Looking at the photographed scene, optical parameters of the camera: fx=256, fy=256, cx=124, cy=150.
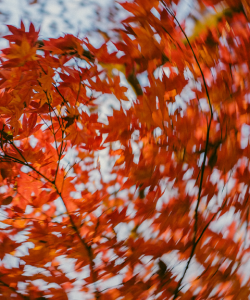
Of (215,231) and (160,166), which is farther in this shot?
(160,166)

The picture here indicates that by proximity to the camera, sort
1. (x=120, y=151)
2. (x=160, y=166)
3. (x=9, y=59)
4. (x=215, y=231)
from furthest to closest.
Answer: (x=120, y=151), (x=9, y=59), (x=160, y=166), (x=215, y=231)

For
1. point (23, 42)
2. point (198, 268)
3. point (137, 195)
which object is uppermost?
point (23, 42)

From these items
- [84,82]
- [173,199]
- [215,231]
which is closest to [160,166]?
[173,199]

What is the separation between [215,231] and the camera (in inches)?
27.7

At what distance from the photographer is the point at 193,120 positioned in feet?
2.53

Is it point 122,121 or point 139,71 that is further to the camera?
point 122,121

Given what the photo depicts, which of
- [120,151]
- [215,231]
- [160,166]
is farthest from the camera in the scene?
[120,151]

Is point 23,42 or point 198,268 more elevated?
point 23,42

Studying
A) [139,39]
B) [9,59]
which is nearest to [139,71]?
[139,39]

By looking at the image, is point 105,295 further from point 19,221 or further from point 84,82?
point 84,82

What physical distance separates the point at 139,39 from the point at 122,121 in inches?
13.4

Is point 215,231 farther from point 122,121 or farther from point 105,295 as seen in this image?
point 122,121

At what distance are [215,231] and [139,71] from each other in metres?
0.54

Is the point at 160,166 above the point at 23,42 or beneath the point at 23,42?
beneath
